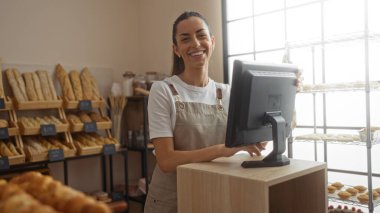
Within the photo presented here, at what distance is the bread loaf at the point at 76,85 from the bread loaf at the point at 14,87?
45 cm

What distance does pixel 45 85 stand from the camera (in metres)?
3.08

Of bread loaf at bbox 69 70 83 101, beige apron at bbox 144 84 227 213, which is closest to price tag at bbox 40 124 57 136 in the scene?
bread loaf at bbox 69 70 83 101

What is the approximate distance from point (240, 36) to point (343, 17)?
95 centimetres

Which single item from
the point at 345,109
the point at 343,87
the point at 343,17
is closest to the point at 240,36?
the point at 343,17

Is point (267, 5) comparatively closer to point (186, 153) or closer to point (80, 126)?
point (80, 126)

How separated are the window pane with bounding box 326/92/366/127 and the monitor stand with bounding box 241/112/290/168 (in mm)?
1527

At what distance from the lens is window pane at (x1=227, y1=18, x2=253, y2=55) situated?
10.6 feet

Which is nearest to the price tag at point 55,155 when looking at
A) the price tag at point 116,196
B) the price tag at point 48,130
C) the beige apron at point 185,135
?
the price tag at point 48,130

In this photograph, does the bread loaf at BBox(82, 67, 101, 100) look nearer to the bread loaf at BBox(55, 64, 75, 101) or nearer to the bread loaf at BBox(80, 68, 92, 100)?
the bread loaf at BBox(80, 68, 92, 100)

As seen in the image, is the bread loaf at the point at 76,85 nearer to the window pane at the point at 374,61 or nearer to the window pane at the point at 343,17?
the window pane at the point at 343,17

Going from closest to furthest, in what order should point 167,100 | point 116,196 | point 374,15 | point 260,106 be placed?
point 260,106 < point 167,100 < point 374,15 < point 116,196

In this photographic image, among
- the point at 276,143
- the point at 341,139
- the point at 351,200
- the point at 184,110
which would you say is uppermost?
the point at 184,110

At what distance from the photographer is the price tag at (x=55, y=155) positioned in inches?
111

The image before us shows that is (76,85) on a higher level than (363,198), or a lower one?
higher
